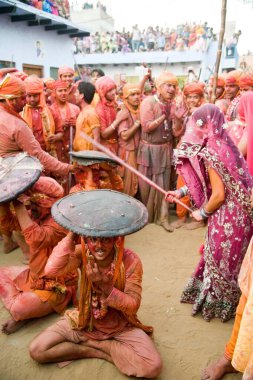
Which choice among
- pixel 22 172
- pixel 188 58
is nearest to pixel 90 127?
pixel 22 172

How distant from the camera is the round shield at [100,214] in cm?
213

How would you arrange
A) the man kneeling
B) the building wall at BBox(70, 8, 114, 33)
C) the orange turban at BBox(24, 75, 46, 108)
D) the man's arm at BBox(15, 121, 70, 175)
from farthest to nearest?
the building wall at BBox(70, 8, 114, 33) → the orange turban at BBox(24, 75, 46, 108) → the man's arm at BBox(15, 121, 70, 175) → the man kneeling

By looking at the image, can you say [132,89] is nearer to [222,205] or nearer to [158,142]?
[158,142]

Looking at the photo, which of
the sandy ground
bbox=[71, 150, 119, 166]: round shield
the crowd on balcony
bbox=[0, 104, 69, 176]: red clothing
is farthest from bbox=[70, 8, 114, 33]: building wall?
the sandy ground

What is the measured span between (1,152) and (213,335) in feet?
9.93

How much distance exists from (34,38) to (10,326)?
1192cm

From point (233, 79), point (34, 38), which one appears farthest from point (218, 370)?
point (34, 38)

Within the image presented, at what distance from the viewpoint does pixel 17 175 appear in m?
2.87

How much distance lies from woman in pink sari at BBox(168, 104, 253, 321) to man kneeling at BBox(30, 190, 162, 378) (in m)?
0.82

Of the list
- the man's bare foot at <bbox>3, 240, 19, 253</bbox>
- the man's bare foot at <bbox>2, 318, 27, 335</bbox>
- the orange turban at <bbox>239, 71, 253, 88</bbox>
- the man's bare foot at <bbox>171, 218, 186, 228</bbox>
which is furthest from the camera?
the man's bare foot at <bbox>171, 218, 186, 228</bbox>

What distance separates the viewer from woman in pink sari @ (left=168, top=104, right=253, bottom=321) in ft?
9.70

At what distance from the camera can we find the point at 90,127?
18.0ft

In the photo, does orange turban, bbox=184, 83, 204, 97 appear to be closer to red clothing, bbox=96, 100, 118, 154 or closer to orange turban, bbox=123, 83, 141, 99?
orange turban, bbox=123, 83, 141, 99

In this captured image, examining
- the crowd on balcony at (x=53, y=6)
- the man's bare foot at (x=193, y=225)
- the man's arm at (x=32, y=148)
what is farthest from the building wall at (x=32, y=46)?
the man's bare foot at (x=193, y=225)
